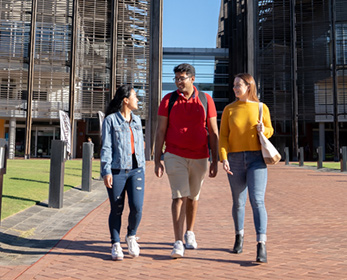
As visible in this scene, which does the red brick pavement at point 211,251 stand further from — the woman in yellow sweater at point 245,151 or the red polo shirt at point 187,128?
the red polo shirt at point 187,128

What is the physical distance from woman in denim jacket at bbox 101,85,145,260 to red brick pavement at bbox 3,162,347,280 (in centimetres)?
33

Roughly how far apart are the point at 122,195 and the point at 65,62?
36.0m

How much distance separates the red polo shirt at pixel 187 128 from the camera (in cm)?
407

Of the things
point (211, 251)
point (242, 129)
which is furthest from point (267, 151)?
point (211, 251)

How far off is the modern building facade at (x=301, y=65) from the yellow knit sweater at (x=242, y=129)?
35.0 metres

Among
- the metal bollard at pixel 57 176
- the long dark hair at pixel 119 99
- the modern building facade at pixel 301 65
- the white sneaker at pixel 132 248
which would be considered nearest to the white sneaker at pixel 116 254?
the white sneaker at pixel 132 248

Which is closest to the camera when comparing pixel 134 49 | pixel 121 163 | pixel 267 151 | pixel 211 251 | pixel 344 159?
pixel 267 151

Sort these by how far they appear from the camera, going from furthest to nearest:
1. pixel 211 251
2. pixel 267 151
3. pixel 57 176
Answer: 1. pixel 57 176
2. pixel 211 251
3. pixel 267 151

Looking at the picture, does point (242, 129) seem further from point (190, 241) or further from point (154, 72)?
point (154, 72)

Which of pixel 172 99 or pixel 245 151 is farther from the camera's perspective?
pixel 172 99

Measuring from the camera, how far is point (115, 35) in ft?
123

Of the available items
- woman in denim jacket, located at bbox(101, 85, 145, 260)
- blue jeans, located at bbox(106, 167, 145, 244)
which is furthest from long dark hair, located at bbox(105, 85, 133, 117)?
blue jeans, located at bbox(106, 167, 145, 244)

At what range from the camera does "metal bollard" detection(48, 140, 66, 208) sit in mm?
7316

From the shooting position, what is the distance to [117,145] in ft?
13.3
